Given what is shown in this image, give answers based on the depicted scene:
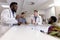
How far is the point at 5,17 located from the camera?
4.97 ft

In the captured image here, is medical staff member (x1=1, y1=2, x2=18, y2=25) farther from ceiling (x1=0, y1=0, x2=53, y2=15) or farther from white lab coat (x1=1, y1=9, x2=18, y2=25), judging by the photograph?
ceiling (x1=0, y1=0, x2=53, y2=15)

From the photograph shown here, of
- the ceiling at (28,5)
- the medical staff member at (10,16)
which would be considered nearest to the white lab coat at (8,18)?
the medical staff member at (10,16)

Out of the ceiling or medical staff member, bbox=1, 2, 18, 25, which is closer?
medical staff member, bbox=1, 2, 18, 25

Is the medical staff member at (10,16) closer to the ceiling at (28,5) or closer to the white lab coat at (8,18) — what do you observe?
the white lab coat at (8,18)

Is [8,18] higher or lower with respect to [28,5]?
lower

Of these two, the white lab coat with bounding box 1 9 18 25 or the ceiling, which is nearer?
the white lab coat with bounding box 1 9 18 25

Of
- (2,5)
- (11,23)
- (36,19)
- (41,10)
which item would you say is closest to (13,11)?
(11,23)

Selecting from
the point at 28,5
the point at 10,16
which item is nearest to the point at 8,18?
A: the point at 10,16

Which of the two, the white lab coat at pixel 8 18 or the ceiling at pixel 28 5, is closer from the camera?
the white lab coat at pixel 8 18

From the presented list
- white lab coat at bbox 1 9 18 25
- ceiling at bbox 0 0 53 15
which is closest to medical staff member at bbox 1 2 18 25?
white lab coat at bbox 1 9 18 25

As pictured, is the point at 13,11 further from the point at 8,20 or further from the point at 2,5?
the point at 2,5

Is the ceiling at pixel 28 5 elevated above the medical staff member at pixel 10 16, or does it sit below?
above

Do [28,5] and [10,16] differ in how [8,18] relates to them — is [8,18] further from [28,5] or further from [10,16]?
[28,5]

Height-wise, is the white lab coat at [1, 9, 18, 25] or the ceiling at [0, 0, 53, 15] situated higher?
the ceiling at [0, 0, 53, 15]
